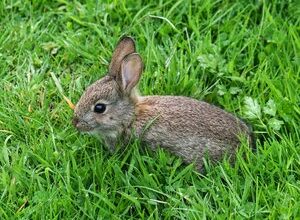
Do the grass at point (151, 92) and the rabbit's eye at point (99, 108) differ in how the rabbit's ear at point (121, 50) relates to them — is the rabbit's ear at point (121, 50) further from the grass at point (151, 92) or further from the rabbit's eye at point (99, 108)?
the grass at point (151, 92)

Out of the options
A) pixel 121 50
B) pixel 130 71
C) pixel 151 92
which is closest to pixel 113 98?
pixel 130 71

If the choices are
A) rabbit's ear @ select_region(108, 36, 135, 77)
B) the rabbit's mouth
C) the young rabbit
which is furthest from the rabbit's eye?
rabbit's ear @ select_region(108, 36, 135, 77)

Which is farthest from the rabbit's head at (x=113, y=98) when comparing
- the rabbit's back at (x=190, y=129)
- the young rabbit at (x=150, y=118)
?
the rabbit's back at (x=190, y=129)

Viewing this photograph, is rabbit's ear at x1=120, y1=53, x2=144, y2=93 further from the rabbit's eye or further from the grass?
the grass

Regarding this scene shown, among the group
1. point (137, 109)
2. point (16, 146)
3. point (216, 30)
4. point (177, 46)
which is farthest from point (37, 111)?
point (216, 30)

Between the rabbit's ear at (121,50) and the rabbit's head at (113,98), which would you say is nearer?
the rabbit's head at (113,98)

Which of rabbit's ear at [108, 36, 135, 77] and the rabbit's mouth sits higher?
rabbit's ear at [108, 36, 135, 77]
